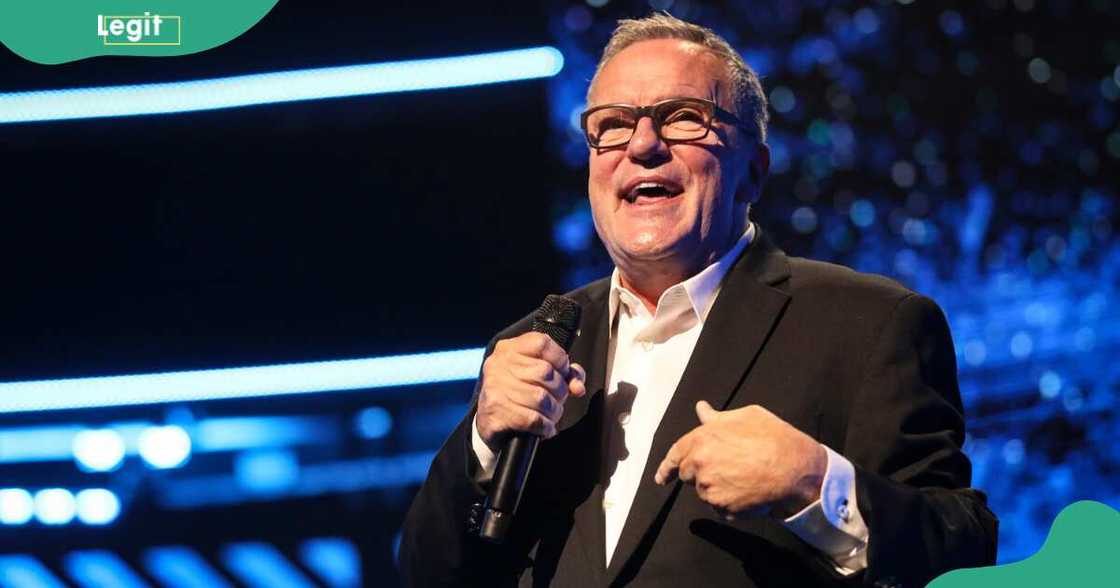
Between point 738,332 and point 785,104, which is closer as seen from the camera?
point 738,332

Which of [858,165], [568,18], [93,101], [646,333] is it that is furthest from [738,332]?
[93,101]

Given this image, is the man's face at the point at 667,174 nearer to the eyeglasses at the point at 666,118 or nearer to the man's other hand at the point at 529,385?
the eyeglasses at the point at 666,118

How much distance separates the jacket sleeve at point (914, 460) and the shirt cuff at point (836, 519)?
0.6 inches

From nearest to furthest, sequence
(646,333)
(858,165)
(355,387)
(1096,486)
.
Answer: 1. (646,333)
2. (1096,486)
3. (858,165)
4. (355,387)

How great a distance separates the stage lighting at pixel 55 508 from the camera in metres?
2.96

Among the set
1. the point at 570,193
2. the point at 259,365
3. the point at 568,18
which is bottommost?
the point at 259,365

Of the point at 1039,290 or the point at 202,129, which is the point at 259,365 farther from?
the point at 1039,290

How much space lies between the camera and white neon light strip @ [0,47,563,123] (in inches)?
118

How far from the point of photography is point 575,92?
9.44 feet

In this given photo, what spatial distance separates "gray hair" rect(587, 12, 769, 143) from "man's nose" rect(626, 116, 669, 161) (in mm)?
176

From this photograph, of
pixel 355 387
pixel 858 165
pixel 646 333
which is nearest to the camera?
pixel 646 333

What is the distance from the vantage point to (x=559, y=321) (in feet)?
5.43

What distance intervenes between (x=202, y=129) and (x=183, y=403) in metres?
0.72

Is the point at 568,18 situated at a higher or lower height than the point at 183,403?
higher
